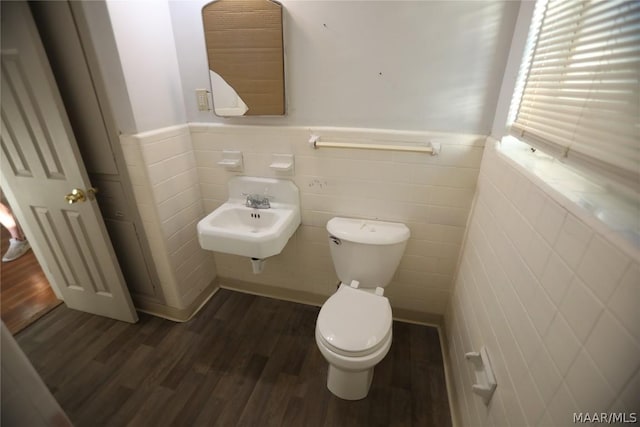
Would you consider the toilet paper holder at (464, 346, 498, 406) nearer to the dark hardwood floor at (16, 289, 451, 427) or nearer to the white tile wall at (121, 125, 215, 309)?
the dark hardwood floor at (16, 289, 451, 427)

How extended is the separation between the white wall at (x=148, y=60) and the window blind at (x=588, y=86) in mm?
1649

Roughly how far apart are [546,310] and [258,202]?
4.60ft

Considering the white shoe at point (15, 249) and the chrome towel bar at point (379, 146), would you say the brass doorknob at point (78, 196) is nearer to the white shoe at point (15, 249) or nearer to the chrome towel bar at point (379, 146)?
the chrome towel bar at point (379, 146)

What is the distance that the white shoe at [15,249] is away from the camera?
8.03ft

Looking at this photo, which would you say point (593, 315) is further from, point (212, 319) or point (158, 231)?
point (212, 319)

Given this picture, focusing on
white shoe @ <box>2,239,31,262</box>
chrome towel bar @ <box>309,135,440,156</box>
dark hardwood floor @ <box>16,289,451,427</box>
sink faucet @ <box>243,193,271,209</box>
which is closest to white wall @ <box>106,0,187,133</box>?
sink faucet @ <box>243,193,271,209</box>

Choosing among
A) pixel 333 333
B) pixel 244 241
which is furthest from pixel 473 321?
pixel 244 241

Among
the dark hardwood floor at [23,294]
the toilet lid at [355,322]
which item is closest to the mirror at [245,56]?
the toilet lid at [355,322]

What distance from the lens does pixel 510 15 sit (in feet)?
3.71

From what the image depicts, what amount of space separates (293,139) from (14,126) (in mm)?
1362

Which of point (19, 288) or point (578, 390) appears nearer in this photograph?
point (578, 390)

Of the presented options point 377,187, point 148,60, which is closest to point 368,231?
point 377,187

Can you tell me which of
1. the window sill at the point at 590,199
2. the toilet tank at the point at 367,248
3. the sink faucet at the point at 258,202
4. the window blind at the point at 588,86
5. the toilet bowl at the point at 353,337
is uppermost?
the window blind at the point at 588,86

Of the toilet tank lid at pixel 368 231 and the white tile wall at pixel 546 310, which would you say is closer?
the white tile wall at pixel 546 310
